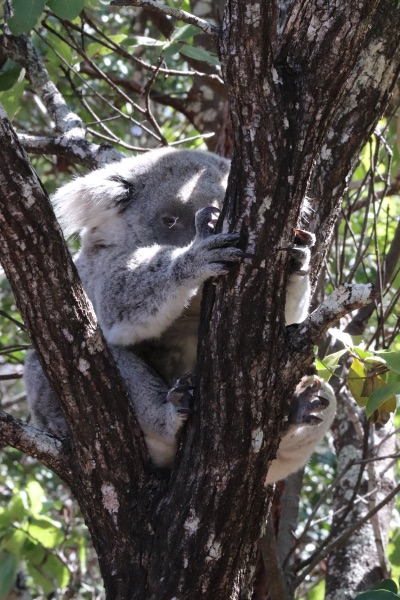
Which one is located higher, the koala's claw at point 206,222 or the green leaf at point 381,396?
the koala's claw at point 206,222

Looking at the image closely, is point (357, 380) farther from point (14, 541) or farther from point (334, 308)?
point (14, 541)

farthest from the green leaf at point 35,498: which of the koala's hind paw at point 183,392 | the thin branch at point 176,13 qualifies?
the thin branch at point 176,13

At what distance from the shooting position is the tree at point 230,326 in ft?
6.75

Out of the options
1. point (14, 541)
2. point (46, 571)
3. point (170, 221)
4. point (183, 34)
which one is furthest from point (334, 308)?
point (46, 571)

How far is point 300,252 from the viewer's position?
2193mm

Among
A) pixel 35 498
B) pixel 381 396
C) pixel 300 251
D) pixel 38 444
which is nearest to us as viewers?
pixel 381 396

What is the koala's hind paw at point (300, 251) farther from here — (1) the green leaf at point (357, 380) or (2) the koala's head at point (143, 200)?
(2) the koala's head at point (143, 200)

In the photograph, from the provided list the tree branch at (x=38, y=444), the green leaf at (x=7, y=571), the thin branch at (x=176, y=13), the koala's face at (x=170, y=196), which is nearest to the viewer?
the thin branch at (x=176, y=13)

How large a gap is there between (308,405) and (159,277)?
65 centimetres

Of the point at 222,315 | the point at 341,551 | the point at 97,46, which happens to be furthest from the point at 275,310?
the point at 97,46

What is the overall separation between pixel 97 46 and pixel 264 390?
2.55 metres

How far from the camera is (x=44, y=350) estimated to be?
7.08 ft

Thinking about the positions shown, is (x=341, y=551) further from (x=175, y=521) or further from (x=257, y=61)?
(x=257, y=61)

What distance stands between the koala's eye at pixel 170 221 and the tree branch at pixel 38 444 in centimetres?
106
